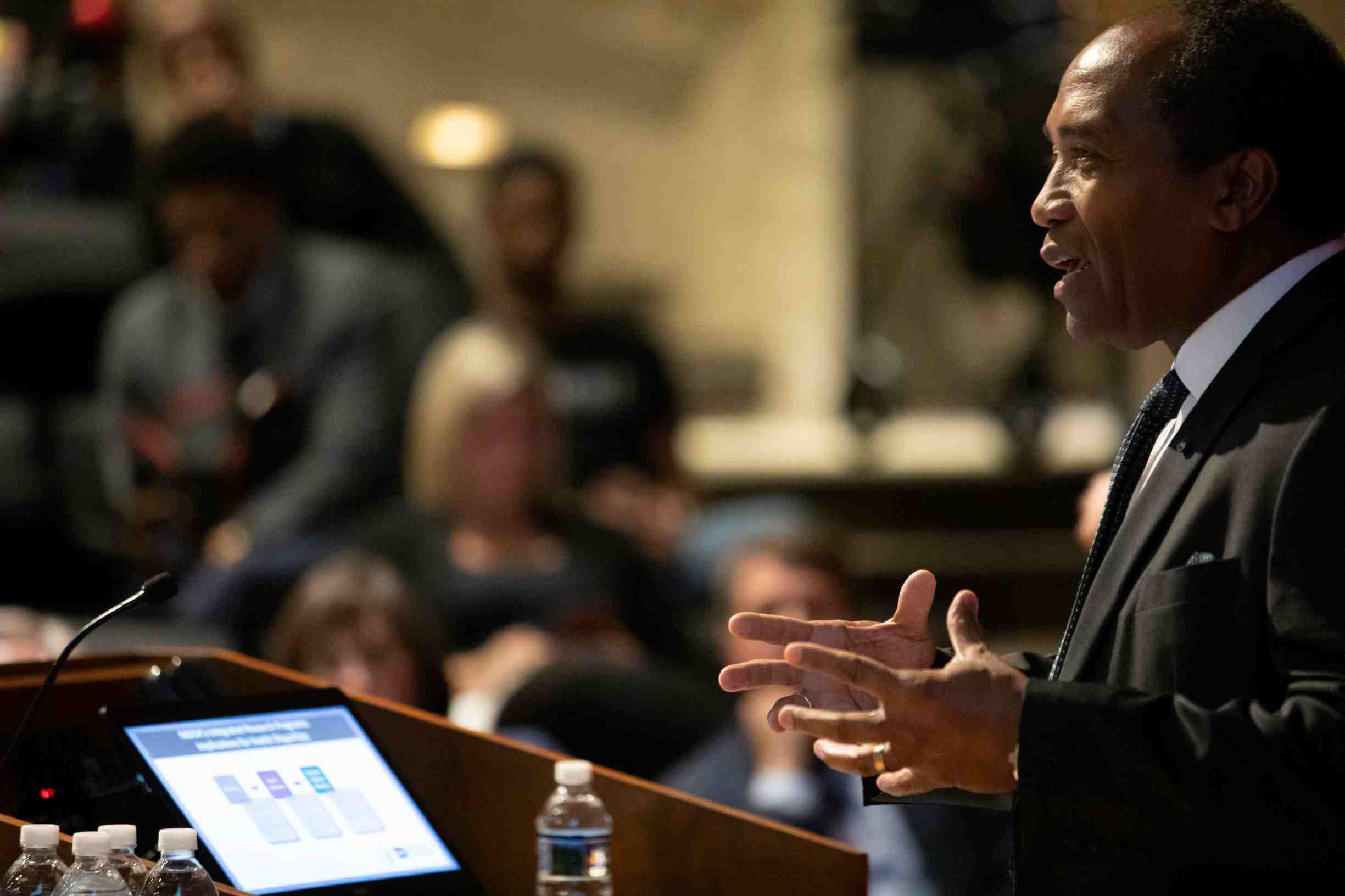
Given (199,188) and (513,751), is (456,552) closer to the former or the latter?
(199,188)

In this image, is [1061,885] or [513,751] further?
[513,751]

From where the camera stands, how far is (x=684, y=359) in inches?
274

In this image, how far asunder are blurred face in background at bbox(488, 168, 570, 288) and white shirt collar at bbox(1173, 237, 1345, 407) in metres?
3.83

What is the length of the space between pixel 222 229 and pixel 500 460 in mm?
949

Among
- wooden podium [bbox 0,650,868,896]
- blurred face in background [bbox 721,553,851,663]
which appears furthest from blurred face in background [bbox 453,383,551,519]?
wooden podium [bbox 0,650,868,896]

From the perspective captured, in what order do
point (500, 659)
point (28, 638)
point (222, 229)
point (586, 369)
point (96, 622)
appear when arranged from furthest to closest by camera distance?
point (586, 369), point (222, 229), point (500, 659), point (28, 638), point (96, 622)

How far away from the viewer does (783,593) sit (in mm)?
3518

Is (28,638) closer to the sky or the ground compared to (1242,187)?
closer to the ground

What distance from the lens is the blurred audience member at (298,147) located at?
5.00m

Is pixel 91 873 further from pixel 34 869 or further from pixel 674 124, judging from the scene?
pixel 674 124

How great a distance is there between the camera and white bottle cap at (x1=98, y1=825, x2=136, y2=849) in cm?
151

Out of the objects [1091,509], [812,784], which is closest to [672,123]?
[812,784]

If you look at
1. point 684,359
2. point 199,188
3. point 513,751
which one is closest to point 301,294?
point 199,188

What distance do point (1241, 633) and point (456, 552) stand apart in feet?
10.1
